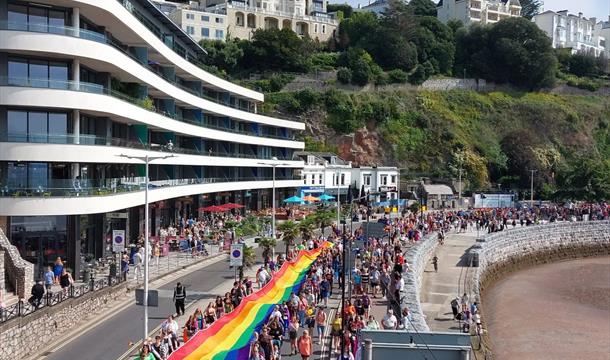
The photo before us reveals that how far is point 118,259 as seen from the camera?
3378 centimetres

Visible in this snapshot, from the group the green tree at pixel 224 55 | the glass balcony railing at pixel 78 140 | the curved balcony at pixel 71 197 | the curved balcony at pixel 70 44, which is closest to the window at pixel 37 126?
the glass balcony railing at pixel 78 140

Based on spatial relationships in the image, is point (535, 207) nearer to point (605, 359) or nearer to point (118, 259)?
point (605, 359)

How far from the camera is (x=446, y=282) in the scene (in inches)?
1780

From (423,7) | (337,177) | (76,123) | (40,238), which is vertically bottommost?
(40,238)

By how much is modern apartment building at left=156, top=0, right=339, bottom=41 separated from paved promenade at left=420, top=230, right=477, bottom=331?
6533cm

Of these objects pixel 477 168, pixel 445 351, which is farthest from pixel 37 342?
pixel 477 168

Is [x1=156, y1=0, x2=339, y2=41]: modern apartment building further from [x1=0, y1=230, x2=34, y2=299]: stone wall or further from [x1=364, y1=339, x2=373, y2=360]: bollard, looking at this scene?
[x1=364, y1=339, x2=373, y2=360]: bollard

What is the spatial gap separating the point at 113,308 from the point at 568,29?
15364 centimetres

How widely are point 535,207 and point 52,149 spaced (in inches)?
2541

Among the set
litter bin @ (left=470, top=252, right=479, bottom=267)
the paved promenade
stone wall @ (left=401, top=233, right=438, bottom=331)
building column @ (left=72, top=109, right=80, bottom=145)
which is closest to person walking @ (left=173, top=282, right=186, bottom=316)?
stone wall @ (left=401, top=233, right=438, bottom=331)

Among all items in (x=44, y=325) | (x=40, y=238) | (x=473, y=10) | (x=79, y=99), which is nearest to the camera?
(x=44, y=325)

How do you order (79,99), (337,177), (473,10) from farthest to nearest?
(473,10) → (337,177) → (79,99)

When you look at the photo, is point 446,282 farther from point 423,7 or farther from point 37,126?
point 423,7

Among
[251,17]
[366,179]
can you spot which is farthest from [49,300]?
[251,17]
